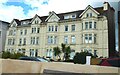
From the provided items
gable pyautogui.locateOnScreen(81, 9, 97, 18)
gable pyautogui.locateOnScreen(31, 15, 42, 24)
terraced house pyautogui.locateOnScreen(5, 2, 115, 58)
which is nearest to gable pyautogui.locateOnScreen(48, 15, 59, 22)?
terraced house pyautogui.locateOnScreen(5, 2, 115, 58)

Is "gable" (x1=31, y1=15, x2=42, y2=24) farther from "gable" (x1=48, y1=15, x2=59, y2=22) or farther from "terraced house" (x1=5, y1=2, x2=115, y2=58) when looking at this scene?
"gable" (x1=48, y1=15, x2=59, y2=22)

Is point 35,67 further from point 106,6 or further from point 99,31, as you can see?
point 106,6

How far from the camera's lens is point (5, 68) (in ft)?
16.7

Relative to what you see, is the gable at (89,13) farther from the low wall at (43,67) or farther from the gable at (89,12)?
the low wall at (43,67)

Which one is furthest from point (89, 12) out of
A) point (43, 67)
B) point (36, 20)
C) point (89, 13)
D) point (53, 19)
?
point (43, 67)

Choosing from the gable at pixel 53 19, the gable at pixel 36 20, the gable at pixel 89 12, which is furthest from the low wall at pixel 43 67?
the gable at pixel 36 20

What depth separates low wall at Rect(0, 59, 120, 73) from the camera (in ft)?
16.0

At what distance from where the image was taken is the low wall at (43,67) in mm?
4883

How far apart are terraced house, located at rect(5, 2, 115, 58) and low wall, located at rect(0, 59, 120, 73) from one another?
22862 millimetres

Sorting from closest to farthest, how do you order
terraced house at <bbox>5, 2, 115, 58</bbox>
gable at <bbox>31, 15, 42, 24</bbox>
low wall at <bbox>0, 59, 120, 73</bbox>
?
low wall at <bbox>0, 59, 120, 73</bbox> < terraced house at <bbox>5, 2, 115, 58</bbox> < gable at <bbox>31, 15, 42, 24</bbox>

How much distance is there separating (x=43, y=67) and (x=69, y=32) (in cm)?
2877

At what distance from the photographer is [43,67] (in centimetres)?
542

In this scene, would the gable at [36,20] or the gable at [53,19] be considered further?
the gable at [36,20]

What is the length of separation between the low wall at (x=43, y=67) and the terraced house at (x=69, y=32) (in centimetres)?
2286
